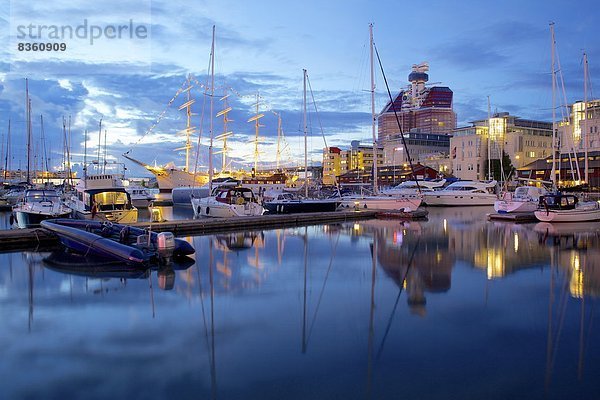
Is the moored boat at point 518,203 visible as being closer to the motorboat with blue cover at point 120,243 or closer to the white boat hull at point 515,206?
the white boat hull at point 515,206

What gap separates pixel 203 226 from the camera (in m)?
29.1

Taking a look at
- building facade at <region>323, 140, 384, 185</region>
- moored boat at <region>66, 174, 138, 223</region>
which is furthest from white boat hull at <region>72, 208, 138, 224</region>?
building facade at <region>323, 140, 384, 185</region>

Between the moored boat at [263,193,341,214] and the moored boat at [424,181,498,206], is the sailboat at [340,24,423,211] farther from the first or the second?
the moored boat at [424,181,498,206]

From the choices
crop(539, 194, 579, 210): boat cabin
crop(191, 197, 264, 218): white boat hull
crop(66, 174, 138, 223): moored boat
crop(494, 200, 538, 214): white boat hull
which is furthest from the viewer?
crop(494, 200, 538, 214): white boat hull

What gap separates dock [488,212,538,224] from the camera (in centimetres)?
3523

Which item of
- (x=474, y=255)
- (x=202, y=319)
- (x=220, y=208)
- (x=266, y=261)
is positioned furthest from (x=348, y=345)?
(x=220, y=208)

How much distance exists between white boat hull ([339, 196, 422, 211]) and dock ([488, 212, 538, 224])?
20.1 feet

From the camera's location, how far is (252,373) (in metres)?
8.16

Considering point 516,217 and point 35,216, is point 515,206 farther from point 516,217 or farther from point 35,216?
point 35,216

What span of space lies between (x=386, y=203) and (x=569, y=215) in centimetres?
1375

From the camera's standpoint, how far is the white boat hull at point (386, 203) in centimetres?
4119

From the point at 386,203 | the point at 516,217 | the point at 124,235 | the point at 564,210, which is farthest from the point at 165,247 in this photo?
the point at 564,210

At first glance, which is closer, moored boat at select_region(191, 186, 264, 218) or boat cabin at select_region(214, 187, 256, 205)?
moored boat at select_region(191, 186, 264, 218)

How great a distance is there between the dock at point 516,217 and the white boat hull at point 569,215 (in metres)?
0.95
